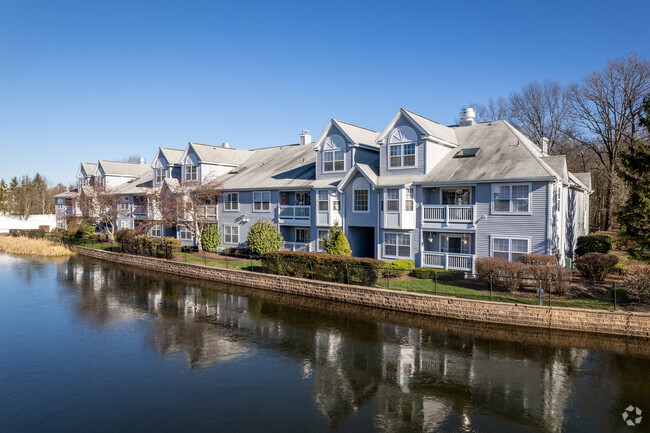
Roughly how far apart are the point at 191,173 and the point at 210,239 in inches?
334

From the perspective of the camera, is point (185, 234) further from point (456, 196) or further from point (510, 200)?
point (510, 200)

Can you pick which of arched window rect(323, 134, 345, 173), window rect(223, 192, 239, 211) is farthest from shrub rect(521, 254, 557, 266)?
window rect(223, 192, 239, 211)

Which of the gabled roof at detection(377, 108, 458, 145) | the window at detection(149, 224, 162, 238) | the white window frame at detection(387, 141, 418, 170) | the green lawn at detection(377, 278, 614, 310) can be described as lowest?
the green lawn at detection(377, 278, 614, 310)

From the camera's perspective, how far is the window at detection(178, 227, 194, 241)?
4022 cm

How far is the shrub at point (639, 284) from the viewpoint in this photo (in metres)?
17.2

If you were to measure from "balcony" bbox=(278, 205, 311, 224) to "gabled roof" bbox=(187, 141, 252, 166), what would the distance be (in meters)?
11.1

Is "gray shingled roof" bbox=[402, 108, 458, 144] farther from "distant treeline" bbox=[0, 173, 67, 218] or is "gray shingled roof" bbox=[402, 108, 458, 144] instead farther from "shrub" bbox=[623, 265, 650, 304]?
"distant treeline" bbox=[0, 173, 67, 218]

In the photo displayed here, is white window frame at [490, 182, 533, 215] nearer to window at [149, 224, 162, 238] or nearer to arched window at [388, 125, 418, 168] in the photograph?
arched window at [388, 125, 418, 168]

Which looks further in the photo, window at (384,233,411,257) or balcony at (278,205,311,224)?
balcony at (278,205,311,224)

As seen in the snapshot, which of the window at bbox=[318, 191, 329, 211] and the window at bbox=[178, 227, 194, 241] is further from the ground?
the window at bbox=[318, 191, 329, 211]

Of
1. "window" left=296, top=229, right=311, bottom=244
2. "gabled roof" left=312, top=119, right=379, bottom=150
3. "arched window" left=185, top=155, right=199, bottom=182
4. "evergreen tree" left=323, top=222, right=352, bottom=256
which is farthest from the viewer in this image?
"arched window" left=185, top=155, right=199, bottom=182

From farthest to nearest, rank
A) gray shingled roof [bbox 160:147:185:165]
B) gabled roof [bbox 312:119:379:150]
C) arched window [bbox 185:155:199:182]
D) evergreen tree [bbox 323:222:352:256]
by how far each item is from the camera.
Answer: gray shingled roof [bbox 160:147:185:165] → arched window [bbox 185:155:199:182] → gabled roof [bbox 312:119:379:150] → evergreen tree [bbox 323:222:352:256]

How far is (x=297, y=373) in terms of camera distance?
1331 cm

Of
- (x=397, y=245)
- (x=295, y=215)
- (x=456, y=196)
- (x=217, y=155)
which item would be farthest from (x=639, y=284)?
(x=217, y=155)
